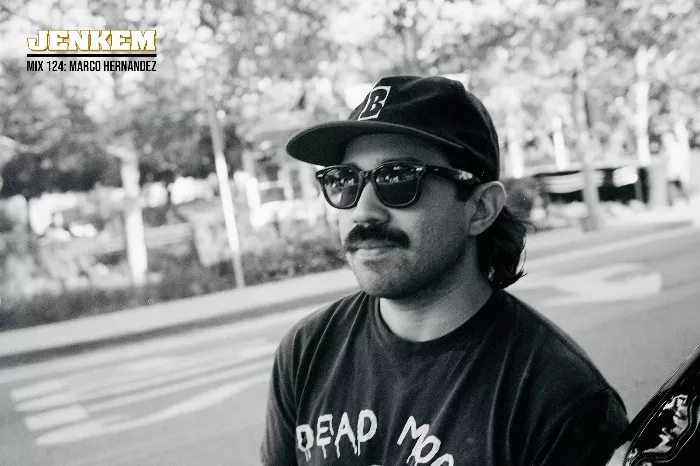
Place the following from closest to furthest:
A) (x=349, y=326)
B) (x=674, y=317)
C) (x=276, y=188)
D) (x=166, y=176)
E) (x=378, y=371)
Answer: (x=378, y=371), (x=349, y=326), (x=674, y=317), (x=166, y=176), (x=276, y=188)

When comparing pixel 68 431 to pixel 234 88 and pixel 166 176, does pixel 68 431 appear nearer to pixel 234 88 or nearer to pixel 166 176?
pixel 234 88

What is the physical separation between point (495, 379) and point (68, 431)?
382 cm

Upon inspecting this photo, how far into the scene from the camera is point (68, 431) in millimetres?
4426

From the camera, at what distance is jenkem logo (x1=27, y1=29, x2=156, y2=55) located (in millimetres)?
3502

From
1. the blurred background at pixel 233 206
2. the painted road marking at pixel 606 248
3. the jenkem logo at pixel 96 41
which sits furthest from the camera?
the painted road marking at pixel 606 248

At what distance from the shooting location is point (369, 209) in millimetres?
1521

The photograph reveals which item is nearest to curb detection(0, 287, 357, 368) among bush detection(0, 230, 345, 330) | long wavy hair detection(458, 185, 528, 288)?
bush detection(0, 230, 345, 330)

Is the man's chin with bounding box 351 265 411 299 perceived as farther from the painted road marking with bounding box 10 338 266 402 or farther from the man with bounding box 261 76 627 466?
the painted road marking with bounding box 10 338 266 402

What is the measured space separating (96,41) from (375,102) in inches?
101

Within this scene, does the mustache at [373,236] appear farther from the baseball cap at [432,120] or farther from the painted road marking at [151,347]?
the painted road marking at [151,347]

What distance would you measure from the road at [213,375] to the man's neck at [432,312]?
261 centimetres

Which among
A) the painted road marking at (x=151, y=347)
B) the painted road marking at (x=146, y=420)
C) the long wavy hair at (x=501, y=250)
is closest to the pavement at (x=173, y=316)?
the painted road marking at (x=151, y=347)

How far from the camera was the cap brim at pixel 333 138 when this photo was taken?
4.70ft

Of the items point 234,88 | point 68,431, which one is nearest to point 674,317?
point 68,431
